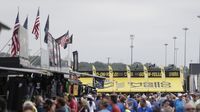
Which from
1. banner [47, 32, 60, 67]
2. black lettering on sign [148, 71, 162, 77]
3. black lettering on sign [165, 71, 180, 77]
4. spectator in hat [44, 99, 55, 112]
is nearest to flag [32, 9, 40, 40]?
banner [47, 32, 60, 67]

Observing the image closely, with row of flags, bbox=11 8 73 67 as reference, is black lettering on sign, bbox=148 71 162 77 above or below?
below

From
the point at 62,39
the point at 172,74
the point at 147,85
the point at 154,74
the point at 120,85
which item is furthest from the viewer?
the point at 154,74

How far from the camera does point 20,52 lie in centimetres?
2125

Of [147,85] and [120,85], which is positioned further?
[147,85]

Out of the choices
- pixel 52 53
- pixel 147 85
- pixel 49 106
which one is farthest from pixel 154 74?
pixel 49 106

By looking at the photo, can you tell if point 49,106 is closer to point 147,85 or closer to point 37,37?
point 37,37

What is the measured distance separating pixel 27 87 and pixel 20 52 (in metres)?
3.78

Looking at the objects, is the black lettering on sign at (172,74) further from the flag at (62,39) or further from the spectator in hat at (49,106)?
the spectator in hat at (49,106)

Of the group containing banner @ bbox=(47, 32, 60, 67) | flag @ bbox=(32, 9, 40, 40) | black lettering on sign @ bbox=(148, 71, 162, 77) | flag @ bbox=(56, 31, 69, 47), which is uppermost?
flag @ bbox=(32, 9, 40, 40)

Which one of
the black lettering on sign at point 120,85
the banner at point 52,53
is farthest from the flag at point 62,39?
the black lettering on sign at point 120,85

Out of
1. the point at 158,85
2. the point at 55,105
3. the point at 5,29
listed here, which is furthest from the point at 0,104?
the point at 158,85

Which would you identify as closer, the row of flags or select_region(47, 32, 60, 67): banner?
the row of flags

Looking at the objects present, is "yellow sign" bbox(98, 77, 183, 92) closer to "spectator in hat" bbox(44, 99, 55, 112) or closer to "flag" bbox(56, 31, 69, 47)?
"flag" bbox(56, 31, 69, 47)

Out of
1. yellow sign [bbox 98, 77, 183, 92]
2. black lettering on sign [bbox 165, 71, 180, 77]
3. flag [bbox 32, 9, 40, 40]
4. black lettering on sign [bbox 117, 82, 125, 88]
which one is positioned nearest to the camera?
flag [bbox 32, 9, 40, 40]
